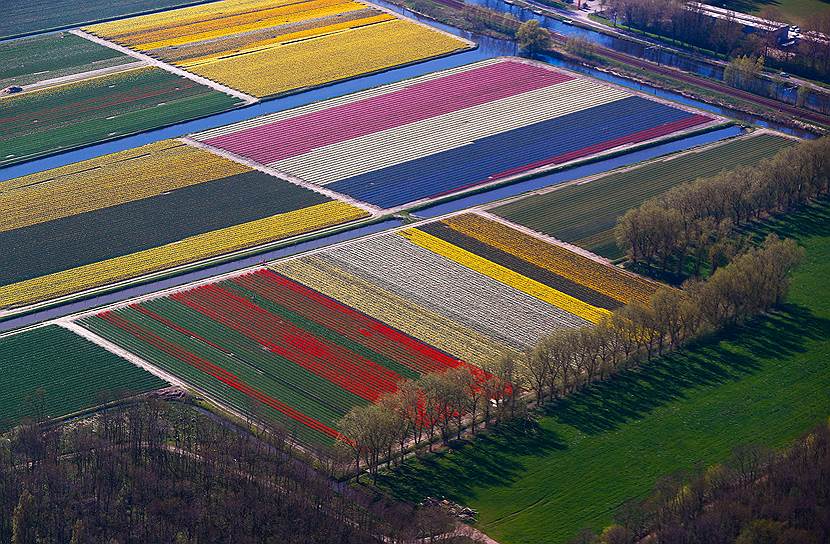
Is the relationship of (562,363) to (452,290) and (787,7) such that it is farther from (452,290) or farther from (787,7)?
(787,7)

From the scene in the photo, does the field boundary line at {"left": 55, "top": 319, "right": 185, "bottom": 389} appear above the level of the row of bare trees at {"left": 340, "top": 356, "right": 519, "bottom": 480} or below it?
below

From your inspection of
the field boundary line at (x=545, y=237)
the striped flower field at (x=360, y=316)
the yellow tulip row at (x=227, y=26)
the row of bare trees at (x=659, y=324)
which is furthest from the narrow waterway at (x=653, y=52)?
the striped flower field at (x=360, y=316)

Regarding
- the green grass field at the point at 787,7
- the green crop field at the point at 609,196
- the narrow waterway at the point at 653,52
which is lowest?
the green crop field at the point at 609,196

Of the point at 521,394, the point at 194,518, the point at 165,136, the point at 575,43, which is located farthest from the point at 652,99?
the point at 194,518

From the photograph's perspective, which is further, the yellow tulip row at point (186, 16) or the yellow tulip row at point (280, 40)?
the yellow tulip row at point (186, 16)

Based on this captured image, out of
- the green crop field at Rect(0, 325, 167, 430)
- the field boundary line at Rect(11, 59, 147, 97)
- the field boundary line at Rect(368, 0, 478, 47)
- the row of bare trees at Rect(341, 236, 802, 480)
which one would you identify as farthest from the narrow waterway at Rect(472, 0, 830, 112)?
the green crop field at Rect(0, 325, 167, 430)

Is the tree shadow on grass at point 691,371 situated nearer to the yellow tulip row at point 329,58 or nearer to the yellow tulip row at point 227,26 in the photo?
the yellow tulip row at point 329,58

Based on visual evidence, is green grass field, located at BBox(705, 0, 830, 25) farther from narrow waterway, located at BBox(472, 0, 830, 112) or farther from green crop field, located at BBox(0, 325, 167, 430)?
green crop field, located at BBox(0, 325, 167, 430)
